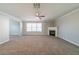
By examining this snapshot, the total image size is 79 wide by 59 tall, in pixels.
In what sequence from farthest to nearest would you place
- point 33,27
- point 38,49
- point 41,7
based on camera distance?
point 33,27 < point 41,7 < point 38,49

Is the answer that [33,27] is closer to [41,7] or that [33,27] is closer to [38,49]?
[41,7]

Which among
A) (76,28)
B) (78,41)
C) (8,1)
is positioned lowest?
(78,41)

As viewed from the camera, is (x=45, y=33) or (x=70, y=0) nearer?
(x=70, y=0)

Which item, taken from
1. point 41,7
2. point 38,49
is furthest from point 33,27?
point 38,49

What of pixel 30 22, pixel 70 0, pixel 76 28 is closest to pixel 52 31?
pixel 30 22

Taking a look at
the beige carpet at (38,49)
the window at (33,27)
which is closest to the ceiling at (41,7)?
the beige carpet at (38,49)

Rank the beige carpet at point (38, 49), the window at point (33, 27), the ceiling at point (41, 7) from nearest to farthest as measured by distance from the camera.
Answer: the beige carpet at point (38, 49)
the ceiling at point (41, 7)
the window at point (33, 27)

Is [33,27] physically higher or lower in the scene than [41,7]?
lower

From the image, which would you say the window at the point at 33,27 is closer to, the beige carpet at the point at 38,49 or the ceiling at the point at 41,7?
the ceiling at the point at 41,7

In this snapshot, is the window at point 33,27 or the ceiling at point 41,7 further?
the window at point 33,27
